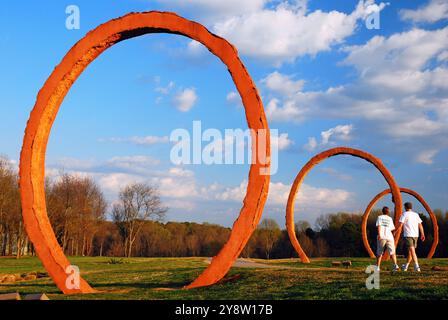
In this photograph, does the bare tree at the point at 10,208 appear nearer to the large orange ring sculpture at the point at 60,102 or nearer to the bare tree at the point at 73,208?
the bare tree at the point at 73,208

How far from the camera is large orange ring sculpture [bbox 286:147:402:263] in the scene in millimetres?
22781

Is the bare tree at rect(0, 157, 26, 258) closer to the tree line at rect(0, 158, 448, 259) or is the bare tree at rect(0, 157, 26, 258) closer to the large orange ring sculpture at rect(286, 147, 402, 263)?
the tree line at rect(0, 158, 448, 259)

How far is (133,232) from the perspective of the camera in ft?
170

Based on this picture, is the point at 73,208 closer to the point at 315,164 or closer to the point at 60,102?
the point at 315,164

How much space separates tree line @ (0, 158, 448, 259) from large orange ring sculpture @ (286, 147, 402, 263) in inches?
810

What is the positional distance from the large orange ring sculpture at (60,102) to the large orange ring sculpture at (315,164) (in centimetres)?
1303

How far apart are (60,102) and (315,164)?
47.7ft

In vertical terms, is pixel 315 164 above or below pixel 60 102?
below

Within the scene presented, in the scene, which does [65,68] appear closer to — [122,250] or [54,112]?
[54,112]

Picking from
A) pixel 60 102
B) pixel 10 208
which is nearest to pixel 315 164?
pixel 60 102

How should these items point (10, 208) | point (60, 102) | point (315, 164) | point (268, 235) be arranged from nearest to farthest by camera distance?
point (60, 102), point (315, 164), point (10, 208), point (268, 235)
